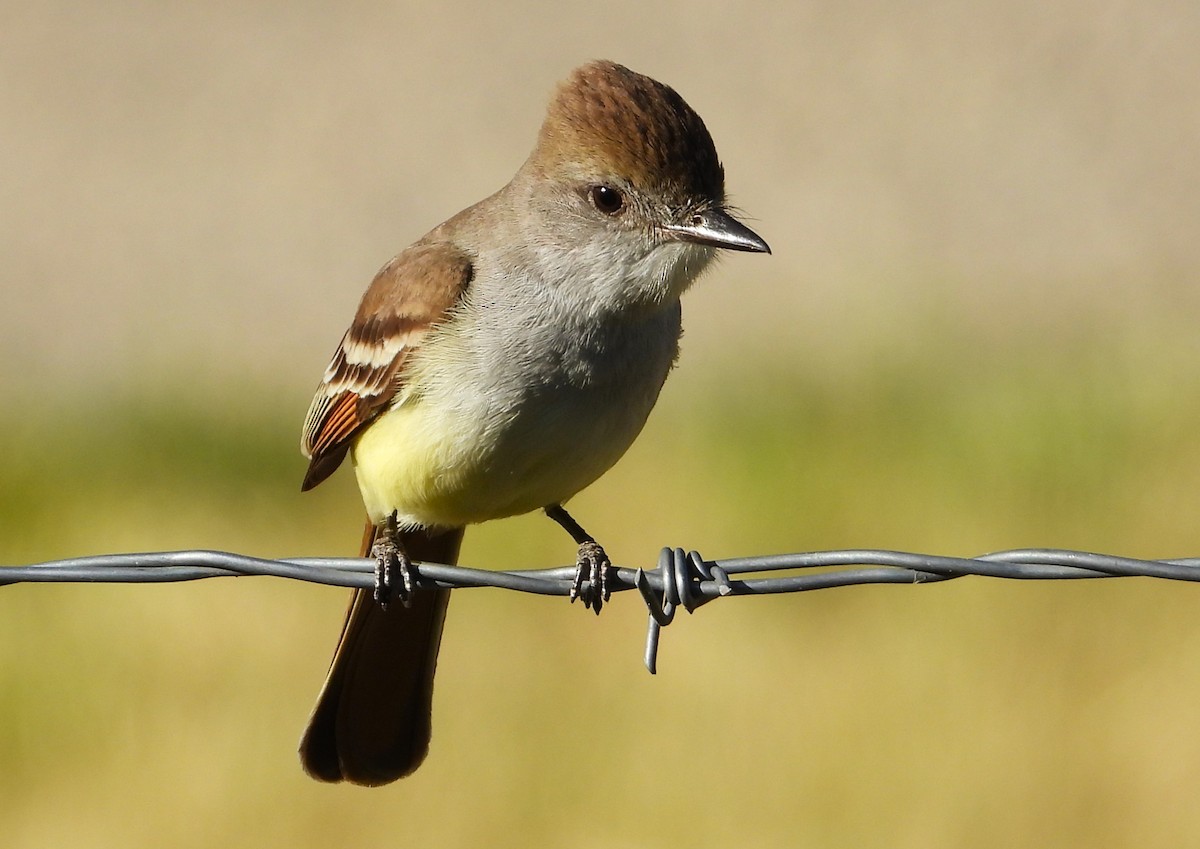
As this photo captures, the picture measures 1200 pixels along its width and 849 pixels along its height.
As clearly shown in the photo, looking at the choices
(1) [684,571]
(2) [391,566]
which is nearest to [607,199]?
(2) [391,566]

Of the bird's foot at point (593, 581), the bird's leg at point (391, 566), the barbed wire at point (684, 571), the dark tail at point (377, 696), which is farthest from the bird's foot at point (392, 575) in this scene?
the barbed wire at point (684, 571)

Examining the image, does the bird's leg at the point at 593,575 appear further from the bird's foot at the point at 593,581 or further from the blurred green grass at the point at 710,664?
the blurred green grass at the point at 710,664

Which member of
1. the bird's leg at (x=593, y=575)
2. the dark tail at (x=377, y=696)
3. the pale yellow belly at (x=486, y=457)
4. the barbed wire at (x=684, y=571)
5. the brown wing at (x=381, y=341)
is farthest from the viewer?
the dark tail at (x=377, y=696)

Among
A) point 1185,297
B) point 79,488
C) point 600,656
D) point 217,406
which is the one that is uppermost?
point 1185,297

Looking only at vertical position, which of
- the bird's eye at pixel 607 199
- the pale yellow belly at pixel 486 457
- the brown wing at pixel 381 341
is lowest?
the pale yellow belly at pixel 486 457

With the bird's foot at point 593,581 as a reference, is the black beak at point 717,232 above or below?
above

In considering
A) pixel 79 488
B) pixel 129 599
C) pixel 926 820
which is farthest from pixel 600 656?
pixel 79 488

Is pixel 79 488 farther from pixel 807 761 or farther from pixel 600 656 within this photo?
pixel 807 761
